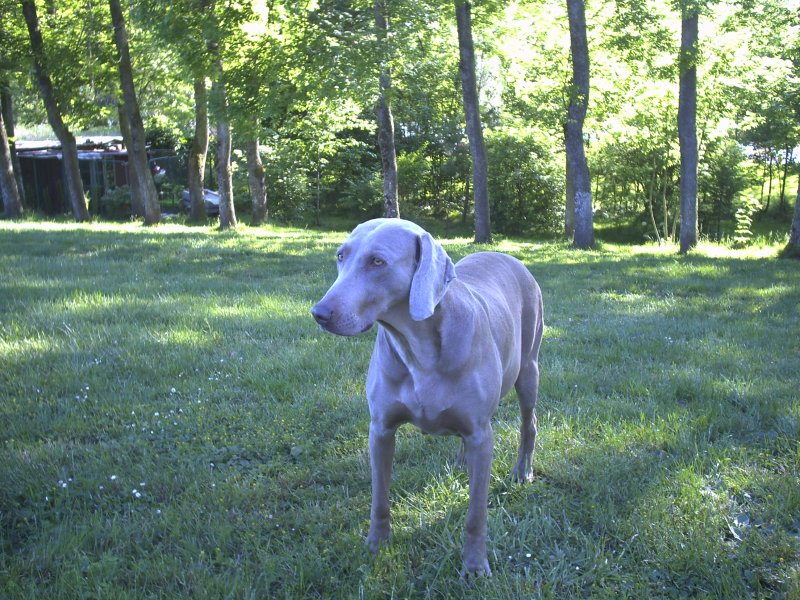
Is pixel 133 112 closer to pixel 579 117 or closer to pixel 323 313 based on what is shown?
pixel 579 117

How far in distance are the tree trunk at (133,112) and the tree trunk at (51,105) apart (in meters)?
2.51

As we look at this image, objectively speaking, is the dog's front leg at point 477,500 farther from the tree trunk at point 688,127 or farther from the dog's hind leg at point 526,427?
the tree trunk at point 688,127

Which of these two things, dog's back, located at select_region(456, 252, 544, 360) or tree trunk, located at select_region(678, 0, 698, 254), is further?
tree trunk, located at select_region(678, 0, 698, 254)

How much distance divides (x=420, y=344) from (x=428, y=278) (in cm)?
32

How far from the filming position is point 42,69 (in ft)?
61.2

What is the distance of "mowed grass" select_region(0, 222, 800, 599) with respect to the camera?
2.86 meters

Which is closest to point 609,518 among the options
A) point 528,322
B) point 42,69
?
point 528,322

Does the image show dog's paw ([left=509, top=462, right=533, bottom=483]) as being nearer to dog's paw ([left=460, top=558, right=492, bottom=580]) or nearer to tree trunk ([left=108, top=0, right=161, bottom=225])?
dog's paw ([left=460, top=558, right=492, bottom=580])

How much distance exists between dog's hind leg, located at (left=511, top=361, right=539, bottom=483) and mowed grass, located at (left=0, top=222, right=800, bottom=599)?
0.30 feet

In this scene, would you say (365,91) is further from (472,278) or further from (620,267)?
(472,278)

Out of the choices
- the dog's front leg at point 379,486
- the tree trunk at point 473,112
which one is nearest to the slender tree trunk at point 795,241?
the tree trunk at point 473,112

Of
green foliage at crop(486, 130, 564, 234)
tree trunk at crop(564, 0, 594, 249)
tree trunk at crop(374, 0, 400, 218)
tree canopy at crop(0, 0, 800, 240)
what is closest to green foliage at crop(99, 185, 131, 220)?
tree canopy at crop(0, 0, 800, 240)

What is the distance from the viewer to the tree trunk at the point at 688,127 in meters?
14.1

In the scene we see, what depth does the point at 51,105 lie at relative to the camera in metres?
19.2
